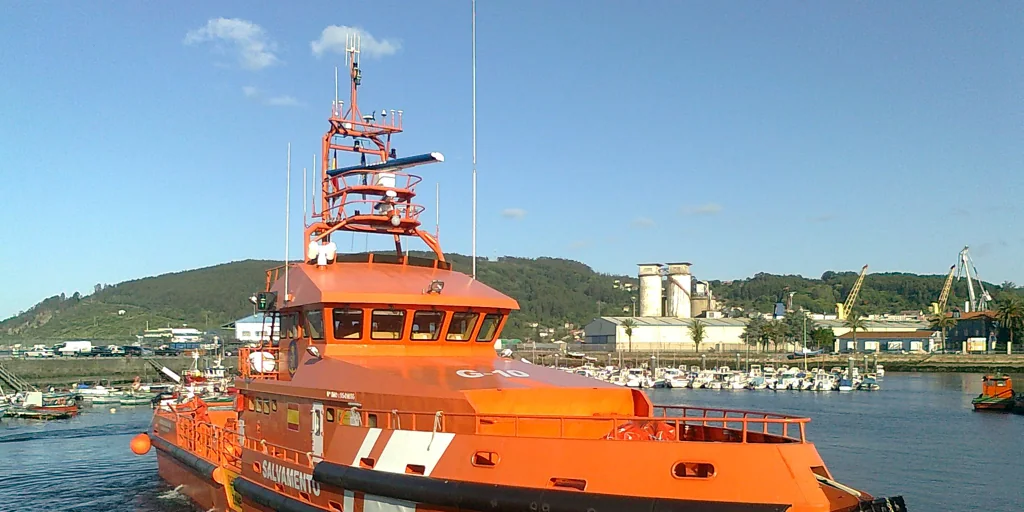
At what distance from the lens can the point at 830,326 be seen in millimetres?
111062

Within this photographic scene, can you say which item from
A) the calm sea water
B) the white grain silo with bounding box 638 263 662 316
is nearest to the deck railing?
the calm sea water

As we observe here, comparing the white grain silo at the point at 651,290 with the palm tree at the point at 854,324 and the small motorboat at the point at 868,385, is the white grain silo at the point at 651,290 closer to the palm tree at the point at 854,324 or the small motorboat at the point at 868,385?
the palm tree at the point at 854,324

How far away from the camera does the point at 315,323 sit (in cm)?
1233

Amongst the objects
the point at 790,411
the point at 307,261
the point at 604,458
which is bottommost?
the point at 790,411

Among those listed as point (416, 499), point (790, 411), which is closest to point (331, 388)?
point (416, 499)

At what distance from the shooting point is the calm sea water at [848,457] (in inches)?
788

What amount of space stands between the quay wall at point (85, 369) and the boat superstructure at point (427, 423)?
49654 millimetres

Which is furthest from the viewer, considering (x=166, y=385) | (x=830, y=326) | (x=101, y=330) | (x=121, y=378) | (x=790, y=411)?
(x=101, y=330)

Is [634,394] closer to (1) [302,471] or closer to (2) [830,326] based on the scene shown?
(1) [302,471]

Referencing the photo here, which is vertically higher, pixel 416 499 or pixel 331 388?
pixel 331 388

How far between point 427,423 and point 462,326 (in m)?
3.12

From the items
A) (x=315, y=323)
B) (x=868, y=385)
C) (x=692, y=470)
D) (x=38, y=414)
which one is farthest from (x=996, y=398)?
(x=38, y=414)

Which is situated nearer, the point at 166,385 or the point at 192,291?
the point at 166,385

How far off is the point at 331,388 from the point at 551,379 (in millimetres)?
2846
